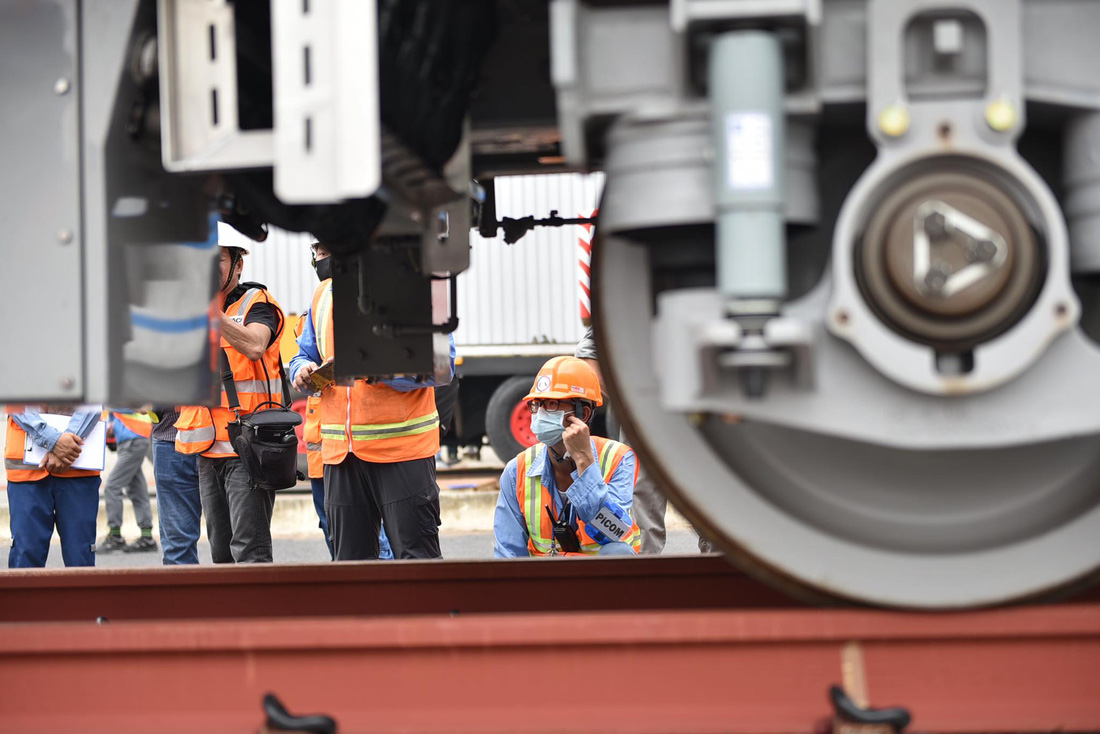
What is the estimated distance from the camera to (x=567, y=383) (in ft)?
14.0

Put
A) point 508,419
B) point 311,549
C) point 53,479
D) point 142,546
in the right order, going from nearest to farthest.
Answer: point 53,479, point 311,549, point 142,546, point 508,419

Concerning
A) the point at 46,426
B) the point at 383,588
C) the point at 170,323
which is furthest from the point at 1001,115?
the point at 46,426

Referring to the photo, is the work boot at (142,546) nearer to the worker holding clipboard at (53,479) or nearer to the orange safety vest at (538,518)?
the worker holding clipboard at (53,479)

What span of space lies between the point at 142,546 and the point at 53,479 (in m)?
3.29

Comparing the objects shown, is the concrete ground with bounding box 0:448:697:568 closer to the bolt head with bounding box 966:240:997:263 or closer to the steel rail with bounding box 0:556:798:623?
the steel rail with bounding box 0:556:798:623

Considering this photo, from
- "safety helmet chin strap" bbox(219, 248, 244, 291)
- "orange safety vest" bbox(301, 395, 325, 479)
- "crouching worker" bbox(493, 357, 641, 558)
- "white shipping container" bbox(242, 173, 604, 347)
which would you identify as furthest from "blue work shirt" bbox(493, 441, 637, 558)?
"white shipping container" bbox(242, 173, 604, 347)

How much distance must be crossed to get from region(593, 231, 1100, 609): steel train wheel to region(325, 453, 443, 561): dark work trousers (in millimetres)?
2559

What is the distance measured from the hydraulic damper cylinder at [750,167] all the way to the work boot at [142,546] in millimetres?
7348

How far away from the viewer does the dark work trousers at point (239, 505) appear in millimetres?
5262

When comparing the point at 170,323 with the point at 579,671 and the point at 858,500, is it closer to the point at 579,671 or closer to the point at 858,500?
the point at 579,671

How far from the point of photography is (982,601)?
2.03 metres

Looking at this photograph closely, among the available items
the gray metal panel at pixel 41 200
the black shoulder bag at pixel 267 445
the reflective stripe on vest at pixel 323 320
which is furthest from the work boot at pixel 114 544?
the gray metal panel at pixel 41 200

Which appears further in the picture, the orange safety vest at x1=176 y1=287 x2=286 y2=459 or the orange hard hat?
the orange safety vest at x1=176 y1=287 x2=286 y2=459

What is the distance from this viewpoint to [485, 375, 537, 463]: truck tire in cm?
990
